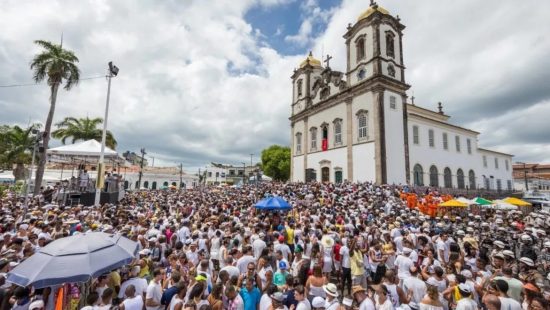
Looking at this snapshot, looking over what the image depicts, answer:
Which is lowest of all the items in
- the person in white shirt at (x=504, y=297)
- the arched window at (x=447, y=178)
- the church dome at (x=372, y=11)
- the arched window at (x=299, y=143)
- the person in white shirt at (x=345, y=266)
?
the person in white shirt at (x=345, y=266)

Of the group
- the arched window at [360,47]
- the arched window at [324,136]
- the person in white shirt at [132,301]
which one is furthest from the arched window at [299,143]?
the person in white shirt at [132,301]

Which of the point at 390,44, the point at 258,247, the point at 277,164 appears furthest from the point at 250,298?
the point at 277,164

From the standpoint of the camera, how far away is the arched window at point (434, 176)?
95.1 ft

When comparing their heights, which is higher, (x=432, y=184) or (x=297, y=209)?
(x=432, y=184)

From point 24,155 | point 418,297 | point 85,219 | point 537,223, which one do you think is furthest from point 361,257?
point 24,155

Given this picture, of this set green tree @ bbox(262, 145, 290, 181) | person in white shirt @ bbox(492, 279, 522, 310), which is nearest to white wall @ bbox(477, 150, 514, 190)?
green tree @ bbox(262, 145, 290, 181)

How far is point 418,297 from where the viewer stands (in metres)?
4.64

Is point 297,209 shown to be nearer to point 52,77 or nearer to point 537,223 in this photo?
point 537,223

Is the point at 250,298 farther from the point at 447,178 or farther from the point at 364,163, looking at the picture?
the point at 447,178

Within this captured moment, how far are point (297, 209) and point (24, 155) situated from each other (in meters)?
29.0

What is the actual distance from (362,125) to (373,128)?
5.97 ft

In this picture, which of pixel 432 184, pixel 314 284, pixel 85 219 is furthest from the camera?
pixel 432 184

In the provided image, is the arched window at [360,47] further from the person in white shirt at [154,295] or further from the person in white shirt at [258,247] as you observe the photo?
the person in white shirt at [154,295]

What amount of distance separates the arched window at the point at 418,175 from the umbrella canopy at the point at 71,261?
93.0 ft
